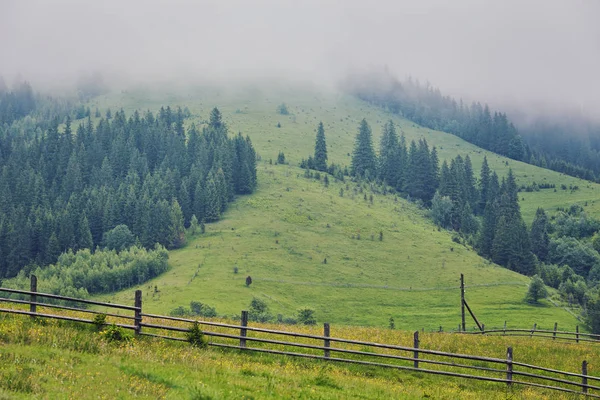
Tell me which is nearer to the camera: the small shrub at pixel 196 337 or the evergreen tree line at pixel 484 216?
the small shrub at pixel 196 337

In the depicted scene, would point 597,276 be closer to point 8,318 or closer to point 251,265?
point 251,265

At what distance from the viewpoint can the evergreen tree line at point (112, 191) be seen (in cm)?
14588

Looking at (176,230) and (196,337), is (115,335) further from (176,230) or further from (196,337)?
(176,230)

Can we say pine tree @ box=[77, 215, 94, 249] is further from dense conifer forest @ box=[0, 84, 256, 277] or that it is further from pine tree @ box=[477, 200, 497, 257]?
pine tree @ box=[477, 200, 497, 257]

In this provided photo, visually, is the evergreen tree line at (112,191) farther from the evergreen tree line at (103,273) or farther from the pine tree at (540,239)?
the pine tree at (540,239)

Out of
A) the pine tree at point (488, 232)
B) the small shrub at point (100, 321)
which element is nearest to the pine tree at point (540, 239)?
the pine tree at point (488, 232)

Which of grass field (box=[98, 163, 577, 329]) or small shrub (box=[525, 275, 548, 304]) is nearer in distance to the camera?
grass field (box=[98, 163, 577, 329])

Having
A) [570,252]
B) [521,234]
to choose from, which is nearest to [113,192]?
[521,234]

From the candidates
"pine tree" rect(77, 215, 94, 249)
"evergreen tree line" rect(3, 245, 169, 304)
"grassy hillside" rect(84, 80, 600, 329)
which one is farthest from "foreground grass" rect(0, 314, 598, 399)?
"pine tree" rect(77, 215, 94, 249)

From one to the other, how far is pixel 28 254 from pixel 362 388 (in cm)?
14370

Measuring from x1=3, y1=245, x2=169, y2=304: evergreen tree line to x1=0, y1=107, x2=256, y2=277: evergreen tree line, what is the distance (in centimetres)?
1289

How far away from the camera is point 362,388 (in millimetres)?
20672

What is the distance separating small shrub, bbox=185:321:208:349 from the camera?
2230 cm

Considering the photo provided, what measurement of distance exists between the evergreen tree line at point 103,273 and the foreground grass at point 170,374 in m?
100
